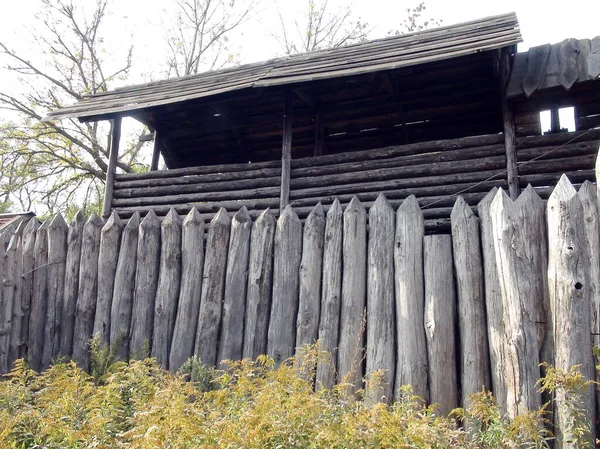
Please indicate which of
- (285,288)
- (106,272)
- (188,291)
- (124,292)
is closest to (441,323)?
(285,288)

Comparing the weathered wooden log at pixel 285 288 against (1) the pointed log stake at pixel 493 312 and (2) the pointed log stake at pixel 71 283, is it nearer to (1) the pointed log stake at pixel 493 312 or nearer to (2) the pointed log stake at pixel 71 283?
(1) the pointed log stake at pixel 493 312

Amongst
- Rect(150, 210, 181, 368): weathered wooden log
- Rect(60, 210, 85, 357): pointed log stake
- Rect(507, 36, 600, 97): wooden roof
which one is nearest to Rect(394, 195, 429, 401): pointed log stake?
Rect(150, 210, 181, 368): weathered wooden log

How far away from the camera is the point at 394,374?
4531 mm

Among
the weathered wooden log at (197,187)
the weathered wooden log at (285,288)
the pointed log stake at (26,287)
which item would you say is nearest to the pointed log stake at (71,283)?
the pointed log stake at (26,287)

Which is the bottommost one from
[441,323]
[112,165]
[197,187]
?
[441,323]

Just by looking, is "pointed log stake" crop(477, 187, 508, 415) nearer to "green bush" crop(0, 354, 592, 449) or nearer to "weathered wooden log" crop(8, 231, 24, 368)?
"green bush" crop(0, 354, 592, 449)

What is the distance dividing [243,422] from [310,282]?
7.05ft

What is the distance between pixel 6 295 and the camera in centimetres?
629

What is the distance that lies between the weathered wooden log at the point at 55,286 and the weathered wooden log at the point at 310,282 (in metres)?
2.94

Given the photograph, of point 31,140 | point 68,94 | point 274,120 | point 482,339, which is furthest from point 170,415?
point 68,94

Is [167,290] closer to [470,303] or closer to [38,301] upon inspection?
[38,301]

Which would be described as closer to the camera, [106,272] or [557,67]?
[106,272]

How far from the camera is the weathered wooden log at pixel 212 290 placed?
214 inches

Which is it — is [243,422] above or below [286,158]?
below
